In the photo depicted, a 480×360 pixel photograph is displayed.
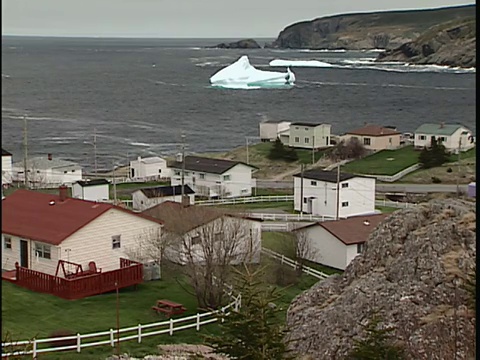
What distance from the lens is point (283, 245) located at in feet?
47.2

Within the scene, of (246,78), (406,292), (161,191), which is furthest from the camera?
(246,78)

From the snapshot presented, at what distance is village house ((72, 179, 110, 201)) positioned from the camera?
19734 mm

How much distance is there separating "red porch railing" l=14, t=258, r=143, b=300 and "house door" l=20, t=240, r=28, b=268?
32cm

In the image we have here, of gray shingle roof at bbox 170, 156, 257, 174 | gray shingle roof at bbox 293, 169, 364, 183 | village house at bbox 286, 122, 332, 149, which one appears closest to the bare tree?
gray shingle roof at bbox 293, 169, 364, 183

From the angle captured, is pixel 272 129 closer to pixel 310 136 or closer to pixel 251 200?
pixel 310 136

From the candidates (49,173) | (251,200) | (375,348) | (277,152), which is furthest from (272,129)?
(375,348)

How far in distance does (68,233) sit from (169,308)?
1870 millimetres

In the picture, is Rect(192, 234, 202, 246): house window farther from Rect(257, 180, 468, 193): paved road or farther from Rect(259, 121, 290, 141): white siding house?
Rect(259, 121, 290, 141): white siding house

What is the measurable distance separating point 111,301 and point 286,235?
5735 millimetres

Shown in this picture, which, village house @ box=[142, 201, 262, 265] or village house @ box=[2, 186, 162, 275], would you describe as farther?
village house @ box=[142, 201, 262, 265]

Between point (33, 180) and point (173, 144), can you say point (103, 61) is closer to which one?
point (173, 144)

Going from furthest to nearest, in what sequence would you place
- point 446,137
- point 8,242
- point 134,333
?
point 446,137
point 8,242
point 134,333

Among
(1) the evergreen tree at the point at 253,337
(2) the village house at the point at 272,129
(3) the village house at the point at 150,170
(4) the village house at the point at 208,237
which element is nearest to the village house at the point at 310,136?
(2) the village house at the point at 272,129

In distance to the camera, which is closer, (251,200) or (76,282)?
(76,282)
